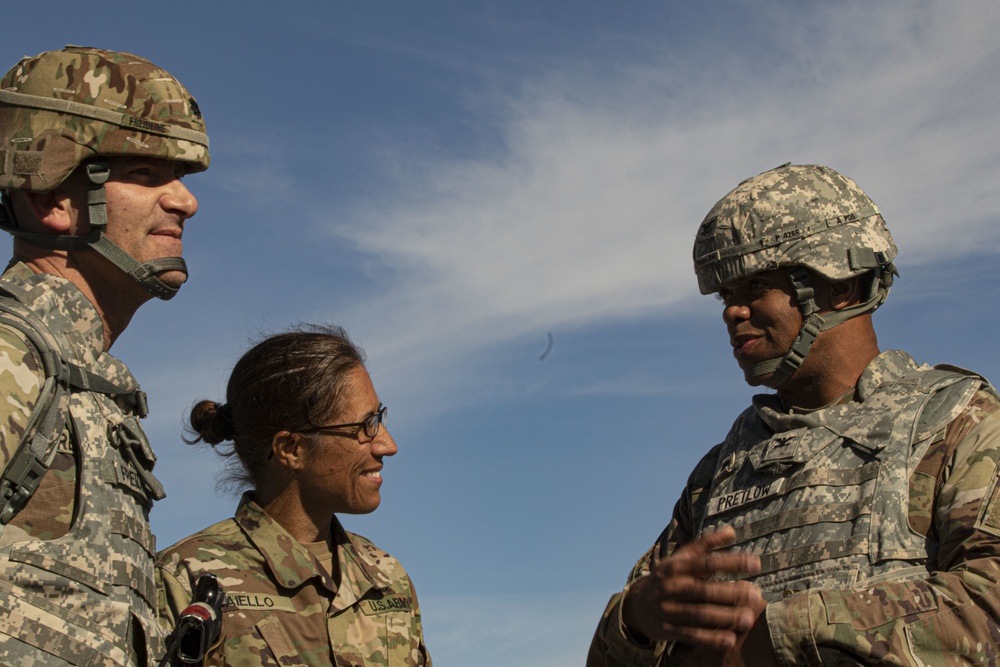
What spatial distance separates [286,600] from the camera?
21.1 feet

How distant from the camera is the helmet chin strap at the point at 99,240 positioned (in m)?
5.76

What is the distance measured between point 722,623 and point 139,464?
2891 mm

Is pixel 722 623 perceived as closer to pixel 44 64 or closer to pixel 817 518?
pixel 817 518

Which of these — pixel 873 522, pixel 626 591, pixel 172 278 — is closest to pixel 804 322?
pixel 873 522

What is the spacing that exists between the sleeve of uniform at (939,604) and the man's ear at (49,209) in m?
3.96

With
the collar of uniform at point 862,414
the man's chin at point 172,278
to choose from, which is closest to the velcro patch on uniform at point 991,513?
the collar of uniform at point 862,414

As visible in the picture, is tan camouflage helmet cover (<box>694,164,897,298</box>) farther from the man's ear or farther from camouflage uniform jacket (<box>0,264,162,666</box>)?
the man's ear

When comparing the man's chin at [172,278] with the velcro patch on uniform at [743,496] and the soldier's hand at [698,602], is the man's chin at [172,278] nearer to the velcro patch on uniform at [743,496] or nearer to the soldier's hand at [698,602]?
the soldier's hand at [698,602]

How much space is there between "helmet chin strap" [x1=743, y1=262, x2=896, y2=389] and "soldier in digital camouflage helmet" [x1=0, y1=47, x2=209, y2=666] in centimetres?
336

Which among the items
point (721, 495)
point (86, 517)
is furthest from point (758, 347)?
point (86, 517)

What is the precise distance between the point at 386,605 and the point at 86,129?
10.1 ft

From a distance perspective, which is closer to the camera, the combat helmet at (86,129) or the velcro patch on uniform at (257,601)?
the combat helmet at (86,129)

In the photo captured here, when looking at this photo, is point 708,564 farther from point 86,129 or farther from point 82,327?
point 86,129

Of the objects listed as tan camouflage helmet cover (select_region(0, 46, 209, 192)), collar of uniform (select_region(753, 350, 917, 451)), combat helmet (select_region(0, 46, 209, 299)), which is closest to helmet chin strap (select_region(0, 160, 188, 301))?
combat helmet (select_region(0, 46, 209, 299))
